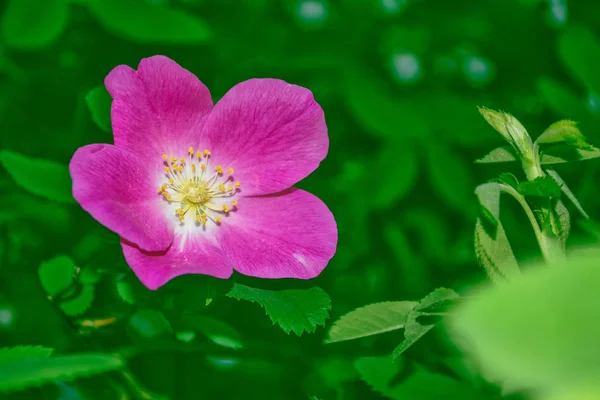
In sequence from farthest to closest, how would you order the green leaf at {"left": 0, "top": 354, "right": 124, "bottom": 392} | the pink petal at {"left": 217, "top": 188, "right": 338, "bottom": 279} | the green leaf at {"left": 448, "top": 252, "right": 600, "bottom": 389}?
the pink petal at {"left": 217, "top": 188, "right": 338, "bottom": 279}, the green leaf at {"left": 0, "top": 354, "right": 124, "bottom": 392}, the green leaf at {"left": 448, "top": 252, "right": 600, "bottom": 389}

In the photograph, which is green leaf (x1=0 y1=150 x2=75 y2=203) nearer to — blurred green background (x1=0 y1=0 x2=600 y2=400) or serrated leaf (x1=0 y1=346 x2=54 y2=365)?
blurred green background (x1=0 y1=0 x2=600 y2=400)

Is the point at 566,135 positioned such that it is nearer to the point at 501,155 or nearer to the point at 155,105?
the point at 501,155

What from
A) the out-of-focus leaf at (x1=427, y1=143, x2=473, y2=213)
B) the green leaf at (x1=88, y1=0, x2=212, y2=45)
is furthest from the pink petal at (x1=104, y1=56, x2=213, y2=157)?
the out-of-focus leaf at (x1=427, y1=143, x2=473, y2=213)

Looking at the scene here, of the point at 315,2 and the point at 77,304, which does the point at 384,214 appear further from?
the point at 77,304

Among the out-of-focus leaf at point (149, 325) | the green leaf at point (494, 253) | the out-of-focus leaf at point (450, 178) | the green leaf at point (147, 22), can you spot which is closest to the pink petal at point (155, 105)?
the out-of-focus leaf at point (149, 325)

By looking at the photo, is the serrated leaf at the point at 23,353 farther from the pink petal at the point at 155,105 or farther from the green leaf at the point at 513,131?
the green leaf at the point at 513,131
